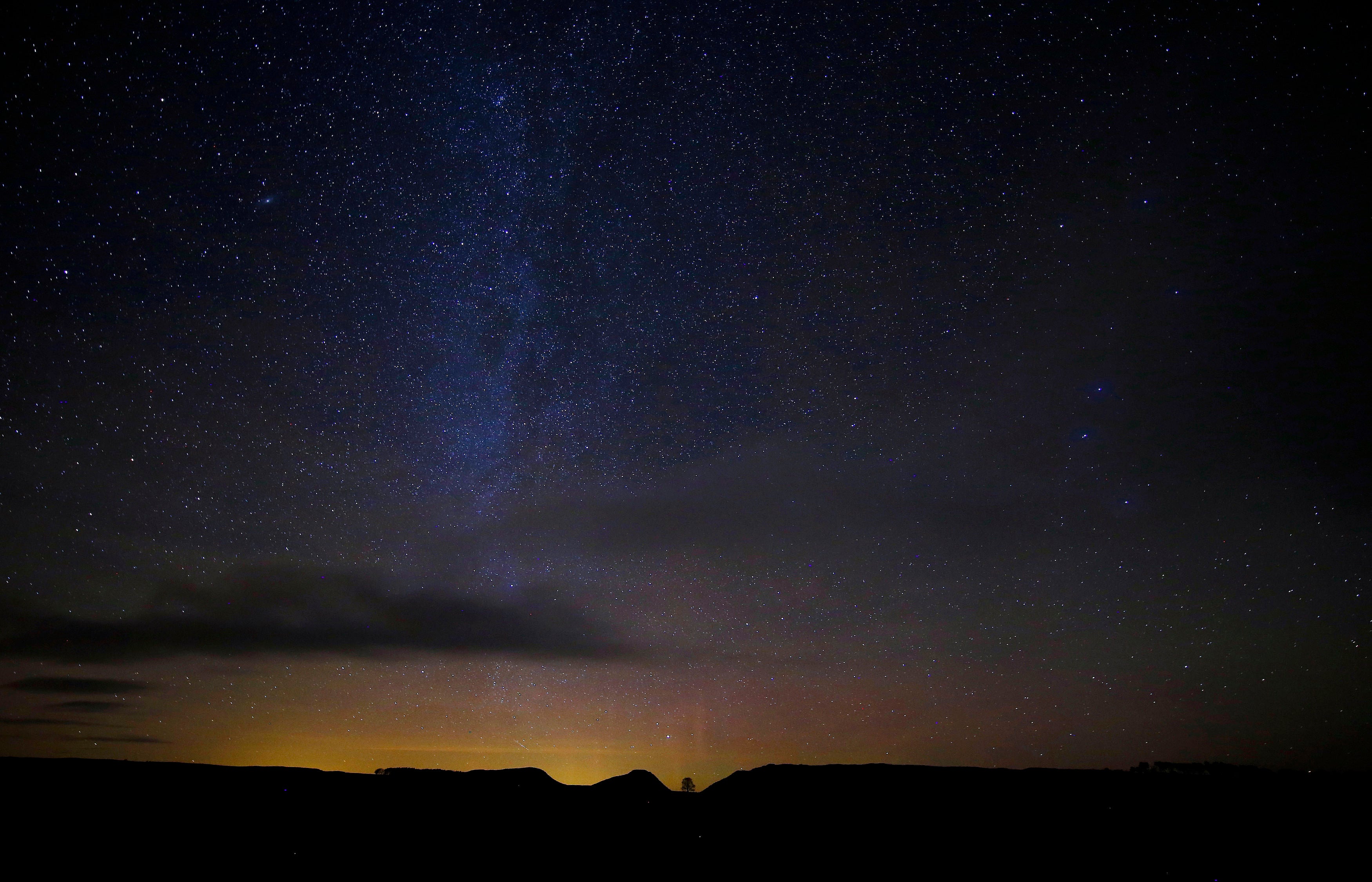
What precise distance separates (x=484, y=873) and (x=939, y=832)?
6.27 metres

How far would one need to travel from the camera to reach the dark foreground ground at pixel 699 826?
7.37m

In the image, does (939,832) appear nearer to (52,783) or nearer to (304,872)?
(304,872)

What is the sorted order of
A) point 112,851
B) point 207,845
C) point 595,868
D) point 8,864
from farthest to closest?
point 595,868 → point 207,845 → point 112,851 → point 8,864

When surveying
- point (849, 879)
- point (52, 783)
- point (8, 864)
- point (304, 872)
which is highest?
point (52, 783)

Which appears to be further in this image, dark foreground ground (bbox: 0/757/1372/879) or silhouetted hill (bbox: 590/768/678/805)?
silhouetted hill (bbox: 590/768/678/805)

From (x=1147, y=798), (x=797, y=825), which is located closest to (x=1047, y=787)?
(x=1147, y=798)

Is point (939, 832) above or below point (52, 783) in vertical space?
below

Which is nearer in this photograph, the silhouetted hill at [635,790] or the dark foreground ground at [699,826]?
the dark foreground ground at [699,826]

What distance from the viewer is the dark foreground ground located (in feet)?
24.2

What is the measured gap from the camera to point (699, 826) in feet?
35.3

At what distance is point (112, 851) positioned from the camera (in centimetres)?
679

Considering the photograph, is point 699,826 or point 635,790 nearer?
point 699,826

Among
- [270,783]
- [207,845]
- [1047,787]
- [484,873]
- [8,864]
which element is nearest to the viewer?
[8,864]

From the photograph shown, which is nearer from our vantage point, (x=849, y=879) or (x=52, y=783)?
(x=52, y=783)
